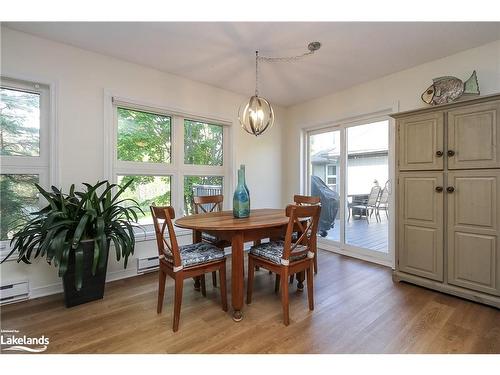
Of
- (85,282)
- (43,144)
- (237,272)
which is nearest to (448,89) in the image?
(237,272)

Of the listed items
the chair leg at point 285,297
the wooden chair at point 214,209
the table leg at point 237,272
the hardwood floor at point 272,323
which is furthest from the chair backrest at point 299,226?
the wooden chair at point 214,209

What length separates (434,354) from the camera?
4.84 ft

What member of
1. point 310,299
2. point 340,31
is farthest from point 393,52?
point 310,299

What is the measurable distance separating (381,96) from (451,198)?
157 cm

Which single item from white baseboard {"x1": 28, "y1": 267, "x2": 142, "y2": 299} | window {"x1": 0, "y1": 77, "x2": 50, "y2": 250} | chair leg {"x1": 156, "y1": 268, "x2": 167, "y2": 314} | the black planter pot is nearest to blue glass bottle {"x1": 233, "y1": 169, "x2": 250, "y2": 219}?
chair leg {"x1": 156, "y1": 268, "x2": 167, "y2": 314}

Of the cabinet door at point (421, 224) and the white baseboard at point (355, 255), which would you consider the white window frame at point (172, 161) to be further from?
the cabinet door at point (421, 224)

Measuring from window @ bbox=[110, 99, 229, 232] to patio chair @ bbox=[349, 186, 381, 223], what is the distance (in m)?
2.07

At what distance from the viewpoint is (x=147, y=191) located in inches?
119

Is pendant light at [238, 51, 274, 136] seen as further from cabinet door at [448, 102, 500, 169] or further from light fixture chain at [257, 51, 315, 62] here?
cabinet door at [448, 102, 500, 169]

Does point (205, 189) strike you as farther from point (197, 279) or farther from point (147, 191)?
point (197, 279)

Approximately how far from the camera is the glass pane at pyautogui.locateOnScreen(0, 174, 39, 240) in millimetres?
2219

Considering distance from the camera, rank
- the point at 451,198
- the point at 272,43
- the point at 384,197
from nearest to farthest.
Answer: the point at 451,198, the point at 272,43, the point at 384,197

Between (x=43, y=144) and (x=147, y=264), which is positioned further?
(x=147, y=264)
